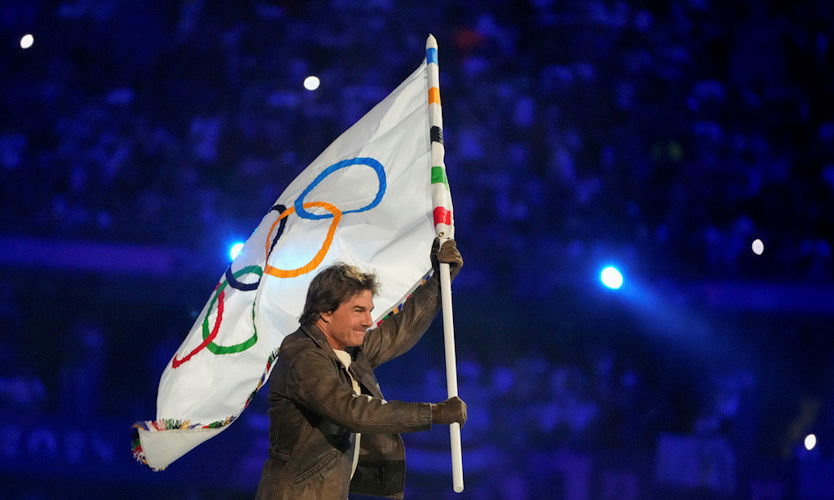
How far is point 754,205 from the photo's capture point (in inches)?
232

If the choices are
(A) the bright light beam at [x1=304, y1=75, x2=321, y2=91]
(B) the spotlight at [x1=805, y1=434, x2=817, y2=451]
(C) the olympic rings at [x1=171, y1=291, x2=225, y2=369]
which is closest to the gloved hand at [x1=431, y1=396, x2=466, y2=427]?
(C) the olympic rings at [x1=171, y1=291, x2=225, y2=369]

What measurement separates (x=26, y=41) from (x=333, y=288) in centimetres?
426

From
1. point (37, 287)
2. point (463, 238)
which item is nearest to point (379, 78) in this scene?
point (463, 238)

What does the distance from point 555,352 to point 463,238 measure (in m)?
0.92

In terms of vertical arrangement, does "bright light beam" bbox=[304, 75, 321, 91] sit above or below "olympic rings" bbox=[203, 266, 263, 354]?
above

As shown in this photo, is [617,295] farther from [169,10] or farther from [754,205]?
[169,10]

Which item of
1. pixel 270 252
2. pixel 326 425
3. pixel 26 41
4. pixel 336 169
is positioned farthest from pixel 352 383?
pixel 26 41

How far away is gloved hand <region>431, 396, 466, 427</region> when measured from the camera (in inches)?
89.7

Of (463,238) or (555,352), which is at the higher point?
(463,238)

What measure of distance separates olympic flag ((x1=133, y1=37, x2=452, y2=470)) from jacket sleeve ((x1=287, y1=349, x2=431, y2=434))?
1.71 ft

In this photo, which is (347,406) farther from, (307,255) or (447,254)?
(307,255)

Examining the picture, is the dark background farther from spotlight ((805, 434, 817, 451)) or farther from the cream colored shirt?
the cream colored shirt

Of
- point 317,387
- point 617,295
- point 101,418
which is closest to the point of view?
point 317,387

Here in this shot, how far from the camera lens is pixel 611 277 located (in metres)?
5.57
